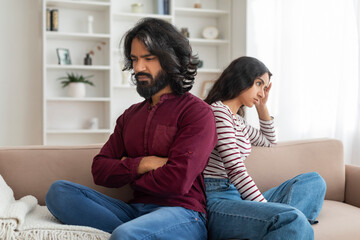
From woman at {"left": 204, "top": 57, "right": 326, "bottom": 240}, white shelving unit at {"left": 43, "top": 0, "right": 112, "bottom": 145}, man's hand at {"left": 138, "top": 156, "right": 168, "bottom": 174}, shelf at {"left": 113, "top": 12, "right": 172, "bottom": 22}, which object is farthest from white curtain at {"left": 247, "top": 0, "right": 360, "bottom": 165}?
man's hand at {"left": 138, "top": 156, "right": 168, "bottom": 174}

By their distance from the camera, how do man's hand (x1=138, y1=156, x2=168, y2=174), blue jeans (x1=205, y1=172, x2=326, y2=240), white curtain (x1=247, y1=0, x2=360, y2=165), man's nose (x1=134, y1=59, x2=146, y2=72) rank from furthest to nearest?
white curtain (x1=247, y1=0, x2=360, y2=165) < man's nose (x1=134, y1=59, x2=146, y2=72) < man's hand (x1=138, y1=156, x2=168, y2=174) < blue jeans (x1=205, y1=172, x2=326, y2=240)

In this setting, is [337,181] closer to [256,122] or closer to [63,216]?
[63,216]

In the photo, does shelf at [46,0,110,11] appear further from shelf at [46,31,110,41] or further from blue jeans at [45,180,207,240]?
blue jeans at [45,180,207,240]

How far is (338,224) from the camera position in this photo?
1.87 m

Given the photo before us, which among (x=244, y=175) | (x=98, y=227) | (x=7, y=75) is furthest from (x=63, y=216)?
(x=7, y=75)

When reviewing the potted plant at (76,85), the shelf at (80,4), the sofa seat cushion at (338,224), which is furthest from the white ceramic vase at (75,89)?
the sofa seat cushion at (338,224)

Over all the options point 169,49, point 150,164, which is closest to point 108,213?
point 150,164

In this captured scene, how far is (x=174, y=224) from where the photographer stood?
5.01 ft

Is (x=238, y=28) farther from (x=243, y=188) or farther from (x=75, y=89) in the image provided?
(x=243, y=188)

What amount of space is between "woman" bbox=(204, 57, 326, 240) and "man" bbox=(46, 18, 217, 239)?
97 mm

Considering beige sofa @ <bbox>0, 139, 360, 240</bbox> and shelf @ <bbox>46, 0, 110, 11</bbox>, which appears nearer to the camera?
beige sofa @ <bbox>0, 139, 360, 240</bbox>

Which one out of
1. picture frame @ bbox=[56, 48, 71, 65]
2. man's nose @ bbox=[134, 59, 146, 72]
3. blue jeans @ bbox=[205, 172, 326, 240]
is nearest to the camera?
blue jeans @ bbox=[205, 172, 326, 240]

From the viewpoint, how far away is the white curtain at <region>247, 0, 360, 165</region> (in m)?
3.32

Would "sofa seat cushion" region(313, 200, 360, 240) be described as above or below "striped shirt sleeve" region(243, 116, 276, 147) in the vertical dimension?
below
